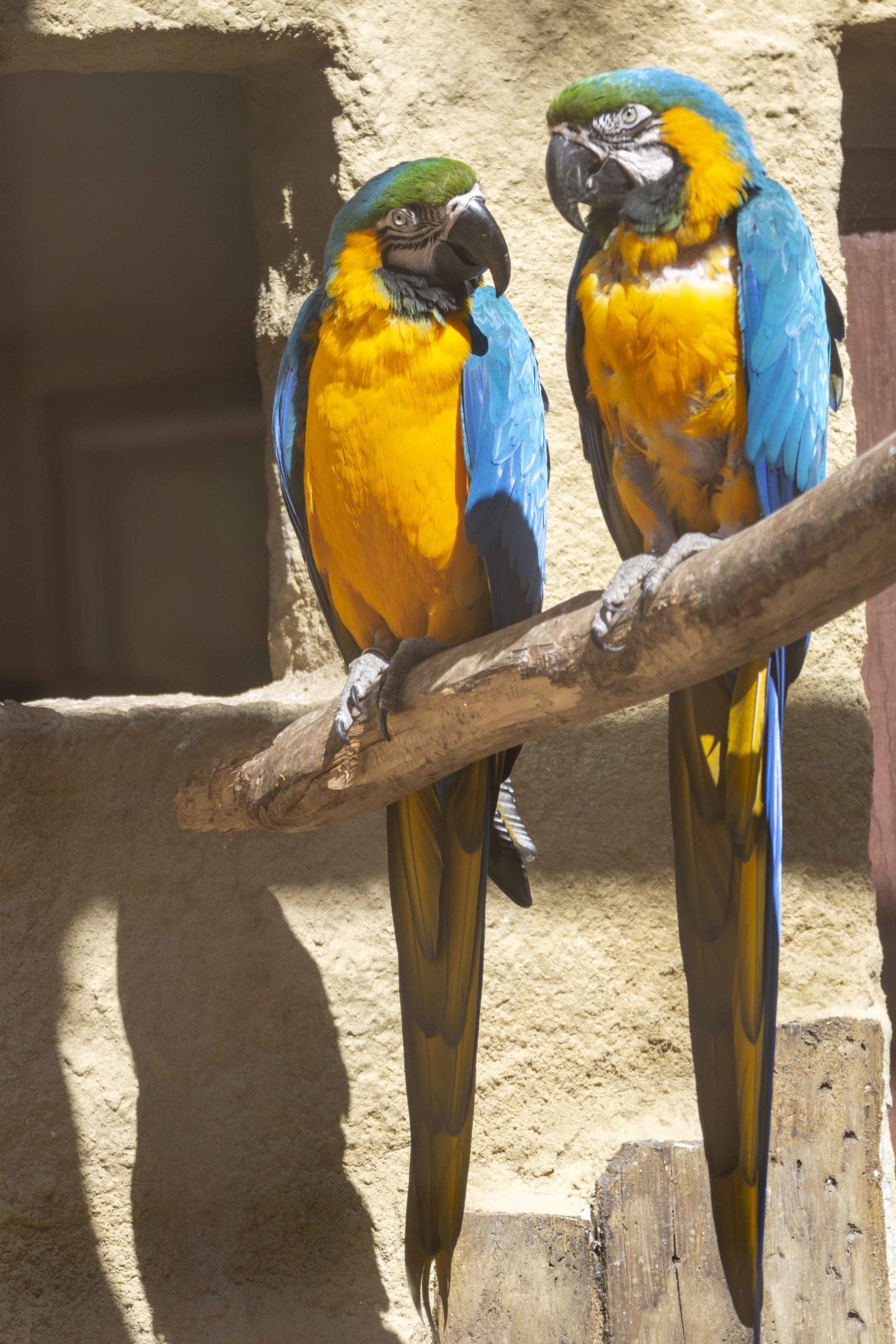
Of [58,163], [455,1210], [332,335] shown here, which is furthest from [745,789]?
[58,163]

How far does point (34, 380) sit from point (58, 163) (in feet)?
2.35

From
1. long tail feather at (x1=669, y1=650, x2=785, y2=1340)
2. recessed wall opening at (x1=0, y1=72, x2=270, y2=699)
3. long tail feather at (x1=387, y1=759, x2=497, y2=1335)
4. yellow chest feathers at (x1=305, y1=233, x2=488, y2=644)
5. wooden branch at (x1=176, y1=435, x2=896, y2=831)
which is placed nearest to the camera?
wooden branch at (x1=176, y1=435, x2=896, y2=831)

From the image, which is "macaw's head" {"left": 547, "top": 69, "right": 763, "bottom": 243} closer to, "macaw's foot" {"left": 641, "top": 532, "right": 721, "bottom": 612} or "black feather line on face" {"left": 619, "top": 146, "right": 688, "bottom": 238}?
"black feather line on face" {"left": 619, "top": 146, "right": 688, "bottom": 238}

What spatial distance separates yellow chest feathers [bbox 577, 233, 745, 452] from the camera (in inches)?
63.2

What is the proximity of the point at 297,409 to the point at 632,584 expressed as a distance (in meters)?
0.83

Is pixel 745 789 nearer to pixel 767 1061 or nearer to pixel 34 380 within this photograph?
pixel 767 1061

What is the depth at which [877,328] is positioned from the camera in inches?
111

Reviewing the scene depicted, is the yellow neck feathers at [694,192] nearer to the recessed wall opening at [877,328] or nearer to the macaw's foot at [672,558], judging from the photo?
the macaw's foot at [672,558]

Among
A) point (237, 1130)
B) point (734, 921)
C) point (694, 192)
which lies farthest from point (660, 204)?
point (237, 1130)

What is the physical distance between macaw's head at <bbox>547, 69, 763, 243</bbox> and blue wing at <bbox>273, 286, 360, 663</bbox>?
505 mm

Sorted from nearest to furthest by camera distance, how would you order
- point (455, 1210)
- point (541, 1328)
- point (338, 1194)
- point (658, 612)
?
point (658, 612) → point (455, 1210) → point (541, 1328) → point (338, 1194)

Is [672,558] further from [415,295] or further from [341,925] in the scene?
[341,925]

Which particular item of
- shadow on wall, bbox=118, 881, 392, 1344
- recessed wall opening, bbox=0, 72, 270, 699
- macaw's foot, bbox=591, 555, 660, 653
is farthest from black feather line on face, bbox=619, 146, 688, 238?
recessed wall opening, bbox=0, 72, 270, 699

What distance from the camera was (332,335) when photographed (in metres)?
1.90
